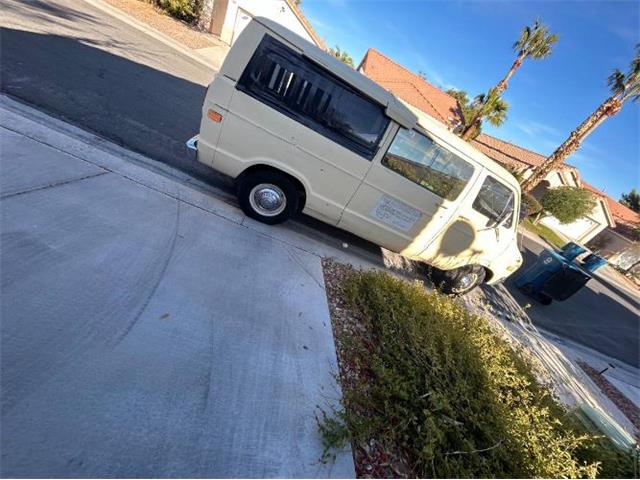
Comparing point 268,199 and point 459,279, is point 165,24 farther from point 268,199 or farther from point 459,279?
point 459,279

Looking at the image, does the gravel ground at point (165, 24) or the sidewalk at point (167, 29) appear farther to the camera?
the gravel ground at point (165, 24)

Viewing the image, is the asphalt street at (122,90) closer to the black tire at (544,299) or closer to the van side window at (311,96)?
the black tire at (544,299)

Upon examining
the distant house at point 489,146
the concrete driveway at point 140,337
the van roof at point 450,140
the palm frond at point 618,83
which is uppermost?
the palm frond at point 618,83

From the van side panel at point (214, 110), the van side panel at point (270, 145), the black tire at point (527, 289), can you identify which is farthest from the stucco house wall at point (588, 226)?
the van side panel at point (214, 110)

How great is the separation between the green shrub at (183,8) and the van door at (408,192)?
17793 millimetres

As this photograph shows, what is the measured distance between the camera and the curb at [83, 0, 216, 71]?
1202 centimetres

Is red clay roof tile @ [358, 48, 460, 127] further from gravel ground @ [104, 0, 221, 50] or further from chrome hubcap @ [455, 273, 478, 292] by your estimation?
chrome hubcap @ [455, 273, 478, 292]

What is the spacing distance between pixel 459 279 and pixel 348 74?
156 inches

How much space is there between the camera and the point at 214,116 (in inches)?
159

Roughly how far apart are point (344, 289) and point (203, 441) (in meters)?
2.43

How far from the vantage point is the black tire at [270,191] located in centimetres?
440

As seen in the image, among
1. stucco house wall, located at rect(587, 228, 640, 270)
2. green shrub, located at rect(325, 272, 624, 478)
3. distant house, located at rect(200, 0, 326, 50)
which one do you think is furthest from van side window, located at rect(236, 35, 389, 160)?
stucco house wall, located at rect(587, 228, 640, 270)

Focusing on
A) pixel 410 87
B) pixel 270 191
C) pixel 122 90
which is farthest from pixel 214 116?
pixel 410 87

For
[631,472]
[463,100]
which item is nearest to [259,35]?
[631,472]
